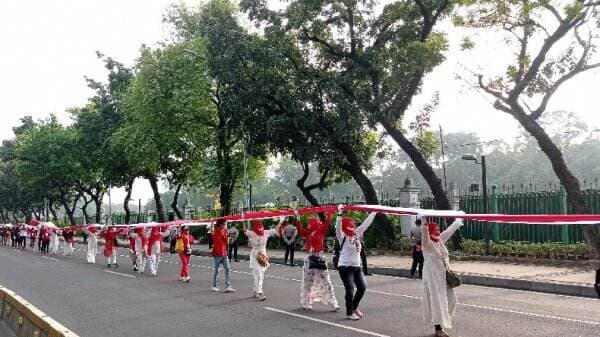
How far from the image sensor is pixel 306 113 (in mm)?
24562

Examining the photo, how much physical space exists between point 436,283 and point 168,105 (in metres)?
24.4

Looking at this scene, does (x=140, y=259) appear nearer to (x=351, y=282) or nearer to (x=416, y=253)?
(x=416, y=253)

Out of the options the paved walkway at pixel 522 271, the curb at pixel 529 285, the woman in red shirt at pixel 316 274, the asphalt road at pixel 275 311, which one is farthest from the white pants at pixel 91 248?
the woman in red shirt at pixel 316 274

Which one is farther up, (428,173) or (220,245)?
(428,173)

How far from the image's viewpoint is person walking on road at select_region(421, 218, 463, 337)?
895 cm

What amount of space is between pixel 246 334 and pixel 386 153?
19610 millimetres

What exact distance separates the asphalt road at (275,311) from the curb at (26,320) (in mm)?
950

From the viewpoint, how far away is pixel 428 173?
2311cm

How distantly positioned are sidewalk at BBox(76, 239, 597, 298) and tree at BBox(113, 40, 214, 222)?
14667 mm

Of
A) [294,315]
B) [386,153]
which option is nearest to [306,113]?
[386,153]

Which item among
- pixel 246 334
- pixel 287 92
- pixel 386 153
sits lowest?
pixel 246 334

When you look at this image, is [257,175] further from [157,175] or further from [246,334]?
[246,334]

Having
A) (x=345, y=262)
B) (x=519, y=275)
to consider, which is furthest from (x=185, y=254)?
(x=519, y=275)

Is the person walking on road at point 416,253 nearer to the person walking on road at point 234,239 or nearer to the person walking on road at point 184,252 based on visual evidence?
the person walking on road at point 184,252
